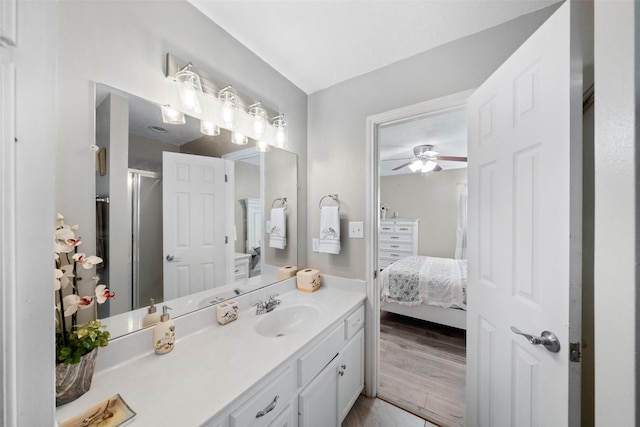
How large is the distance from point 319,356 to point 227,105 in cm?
137

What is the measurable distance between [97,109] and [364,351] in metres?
1.95

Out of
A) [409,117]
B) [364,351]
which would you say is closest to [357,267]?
[364,351]

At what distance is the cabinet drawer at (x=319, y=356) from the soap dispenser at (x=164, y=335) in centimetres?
53

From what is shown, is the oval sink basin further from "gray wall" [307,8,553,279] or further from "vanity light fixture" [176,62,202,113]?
"vanity light fixture" [176,62,202,113]

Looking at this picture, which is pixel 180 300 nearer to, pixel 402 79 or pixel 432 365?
pixel 402 79

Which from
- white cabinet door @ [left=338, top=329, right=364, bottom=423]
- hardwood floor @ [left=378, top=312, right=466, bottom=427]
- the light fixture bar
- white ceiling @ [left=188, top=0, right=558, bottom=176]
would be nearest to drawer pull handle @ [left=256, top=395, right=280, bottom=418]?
white cabinet door @ [left=338, top=329, right=364, bottom=423]

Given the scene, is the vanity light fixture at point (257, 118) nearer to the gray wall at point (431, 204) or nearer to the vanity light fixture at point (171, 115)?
the vanity light fixture at point (171, 115)

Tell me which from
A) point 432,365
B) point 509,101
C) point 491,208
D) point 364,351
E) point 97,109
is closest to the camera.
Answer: point 97,109

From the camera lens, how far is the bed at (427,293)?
Answer: 8.21 feet

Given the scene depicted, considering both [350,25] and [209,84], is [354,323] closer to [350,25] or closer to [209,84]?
[209,84]

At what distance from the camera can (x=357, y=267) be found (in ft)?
5.50

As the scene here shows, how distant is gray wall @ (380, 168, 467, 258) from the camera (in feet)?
14.9

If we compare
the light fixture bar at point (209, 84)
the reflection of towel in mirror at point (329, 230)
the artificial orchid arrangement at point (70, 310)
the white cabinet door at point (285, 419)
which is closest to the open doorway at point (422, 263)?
the reflection of towel in mirror at point (329, 230)

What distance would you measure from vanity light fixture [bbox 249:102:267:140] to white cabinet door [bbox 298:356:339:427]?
4.55 feet
